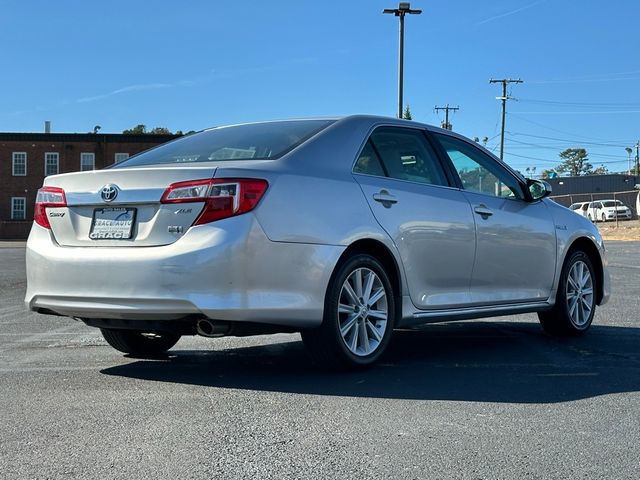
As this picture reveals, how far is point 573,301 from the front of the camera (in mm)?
6961

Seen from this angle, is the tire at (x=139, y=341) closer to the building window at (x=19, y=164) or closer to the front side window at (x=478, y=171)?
the front side window at (x=478, y=171)

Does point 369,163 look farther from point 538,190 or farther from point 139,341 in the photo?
point 139,341

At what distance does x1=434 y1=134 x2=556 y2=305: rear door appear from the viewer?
6.02 meters

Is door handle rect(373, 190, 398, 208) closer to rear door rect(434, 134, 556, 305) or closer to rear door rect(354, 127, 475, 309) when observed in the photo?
rear door rect(354, 127, 475, 309)

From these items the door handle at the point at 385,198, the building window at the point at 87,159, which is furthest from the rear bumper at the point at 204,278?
the building window at the point at 87,159

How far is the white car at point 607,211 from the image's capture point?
4662 cm

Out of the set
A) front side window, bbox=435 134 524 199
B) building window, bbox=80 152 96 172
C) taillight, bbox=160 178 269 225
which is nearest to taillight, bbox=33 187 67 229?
taillight, bbox=160 178 269 225

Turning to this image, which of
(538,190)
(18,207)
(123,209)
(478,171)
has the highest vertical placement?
(18,207)

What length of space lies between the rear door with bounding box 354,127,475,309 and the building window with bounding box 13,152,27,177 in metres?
53.3

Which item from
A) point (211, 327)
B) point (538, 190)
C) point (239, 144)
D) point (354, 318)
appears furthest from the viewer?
point (538, 190)

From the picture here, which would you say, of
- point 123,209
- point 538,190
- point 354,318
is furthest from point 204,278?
point 538,190

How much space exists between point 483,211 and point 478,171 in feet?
1.64

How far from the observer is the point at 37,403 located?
434 centimetres

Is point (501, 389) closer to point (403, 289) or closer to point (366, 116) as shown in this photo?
point (403, 289)
